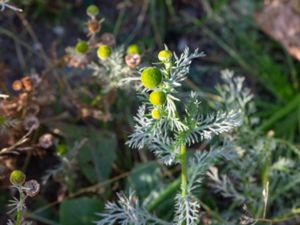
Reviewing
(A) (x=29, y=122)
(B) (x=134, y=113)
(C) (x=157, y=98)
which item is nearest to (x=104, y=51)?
(A) (x=29, y=122)

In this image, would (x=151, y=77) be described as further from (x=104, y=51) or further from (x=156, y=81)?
(x=104, y=51)

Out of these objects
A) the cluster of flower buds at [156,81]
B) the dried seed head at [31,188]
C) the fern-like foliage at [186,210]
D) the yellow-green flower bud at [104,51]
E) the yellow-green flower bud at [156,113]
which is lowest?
the fern-like foliage at [186,210]

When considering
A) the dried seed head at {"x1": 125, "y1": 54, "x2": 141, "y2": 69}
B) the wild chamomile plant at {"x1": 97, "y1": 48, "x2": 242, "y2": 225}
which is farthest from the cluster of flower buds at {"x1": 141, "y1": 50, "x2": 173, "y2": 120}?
the dried seed head at {"x1": 125, "y1": 54, "x2": 141, "y2": 69}

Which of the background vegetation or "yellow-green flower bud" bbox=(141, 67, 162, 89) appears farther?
the background vegetation

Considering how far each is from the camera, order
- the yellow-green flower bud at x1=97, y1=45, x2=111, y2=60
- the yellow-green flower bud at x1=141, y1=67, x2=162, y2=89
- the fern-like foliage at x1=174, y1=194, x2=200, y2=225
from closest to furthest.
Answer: the yellow-green flower bud at x1=141, y1=67, x2=162, y2=89 → the fern-like foliage at x1=174, y1=194, x2=200, y2=225 → the yellow-green flower bud at x1=97, y1=45, x2=111, y2=60

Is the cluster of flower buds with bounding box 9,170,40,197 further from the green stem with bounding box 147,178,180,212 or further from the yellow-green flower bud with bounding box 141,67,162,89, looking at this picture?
the green stem with bounding box 147,178,180,212

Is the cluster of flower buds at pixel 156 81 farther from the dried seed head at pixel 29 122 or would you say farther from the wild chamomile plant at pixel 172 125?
the dried seed head at pixel 29 122

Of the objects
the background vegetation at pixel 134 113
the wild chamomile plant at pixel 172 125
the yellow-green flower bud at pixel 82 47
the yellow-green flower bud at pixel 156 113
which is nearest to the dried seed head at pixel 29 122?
the background vegetation at pixel 134 113

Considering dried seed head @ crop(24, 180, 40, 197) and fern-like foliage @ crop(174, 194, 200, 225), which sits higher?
dried seed head @ crop(24, 180, 40, 197)

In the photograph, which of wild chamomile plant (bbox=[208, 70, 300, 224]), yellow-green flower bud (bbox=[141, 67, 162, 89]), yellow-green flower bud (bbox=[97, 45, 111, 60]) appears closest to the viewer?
yellow-green flower bud (bbox=[141, 67, 162, 89])

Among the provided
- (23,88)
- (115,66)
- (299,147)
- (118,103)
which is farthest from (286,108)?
(23,88)

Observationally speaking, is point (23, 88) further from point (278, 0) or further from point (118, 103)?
point (278, 0)
